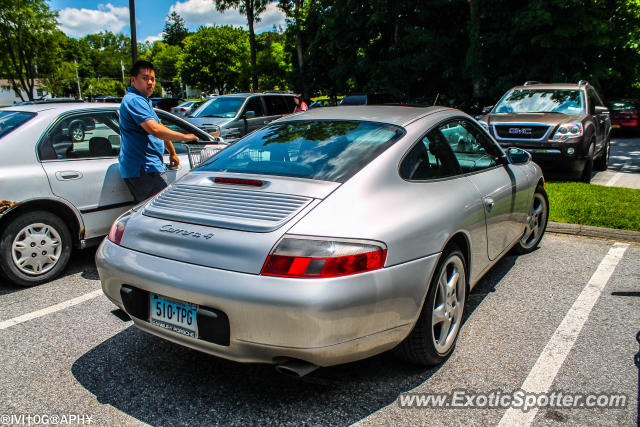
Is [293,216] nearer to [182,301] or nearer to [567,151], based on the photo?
[182,301]

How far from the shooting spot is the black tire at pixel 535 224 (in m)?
4.94

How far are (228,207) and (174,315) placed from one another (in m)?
0.61

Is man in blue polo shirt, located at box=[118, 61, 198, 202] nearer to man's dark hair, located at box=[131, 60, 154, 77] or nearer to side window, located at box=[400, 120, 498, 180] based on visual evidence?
man's dark hair, located at box=[131, 60, 154, 77]

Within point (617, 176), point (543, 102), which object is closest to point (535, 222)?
point (543, 102)

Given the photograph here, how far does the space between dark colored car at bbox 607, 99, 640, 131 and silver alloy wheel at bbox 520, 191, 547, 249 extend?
15.9 meters

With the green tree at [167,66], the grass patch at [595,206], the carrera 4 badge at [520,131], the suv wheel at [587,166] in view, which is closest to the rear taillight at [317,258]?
the grass patch at [595,206]

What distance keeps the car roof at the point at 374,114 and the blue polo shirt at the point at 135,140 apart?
4.64 feet

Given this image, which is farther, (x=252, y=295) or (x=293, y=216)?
(x=293, y=216)

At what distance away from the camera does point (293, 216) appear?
2.40 m

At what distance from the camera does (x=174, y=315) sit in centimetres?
247

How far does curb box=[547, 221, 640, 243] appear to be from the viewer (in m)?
5.53

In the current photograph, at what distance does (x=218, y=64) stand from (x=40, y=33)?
35312 mm

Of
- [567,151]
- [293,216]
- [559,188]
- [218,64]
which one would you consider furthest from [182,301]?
[218,64]

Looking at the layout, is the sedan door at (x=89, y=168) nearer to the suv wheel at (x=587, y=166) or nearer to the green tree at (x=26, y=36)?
the suv wheel at (x=587, y=166)
